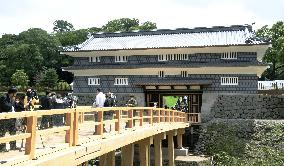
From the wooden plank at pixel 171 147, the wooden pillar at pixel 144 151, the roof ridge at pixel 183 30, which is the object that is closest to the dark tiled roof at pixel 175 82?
the roof ridge at pixel 183 30

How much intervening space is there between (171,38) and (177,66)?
14.5 ft

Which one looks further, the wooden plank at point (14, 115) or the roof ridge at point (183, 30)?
the roof ridge at point (183, 30)

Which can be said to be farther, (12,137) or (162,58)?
(162,58)

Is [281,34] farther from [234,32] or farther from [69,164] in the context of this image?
[69,164]

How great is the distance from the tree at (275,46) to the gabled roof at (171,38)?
12.1 m

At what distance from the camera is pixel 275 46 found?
46.4 metres

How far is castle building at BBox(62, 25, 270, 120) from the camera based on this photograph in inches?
1135

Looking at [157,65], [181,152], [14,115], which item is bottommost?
[181,152]

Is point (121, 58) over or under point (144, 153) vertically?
over

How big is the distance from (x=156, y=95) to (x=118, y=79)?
3.09m

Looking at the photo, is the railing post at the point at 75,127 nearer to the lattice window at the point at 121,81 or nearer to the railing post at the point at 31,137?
the railing post at the point at 31,137

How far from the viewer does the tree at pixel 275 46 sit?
44.2 m

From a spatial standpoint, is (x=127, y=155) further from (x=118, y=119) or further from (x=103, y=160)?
(x=118, y=119)

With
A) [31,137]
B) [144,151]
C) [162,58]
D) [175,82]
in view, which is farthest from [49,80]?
[31,137]
